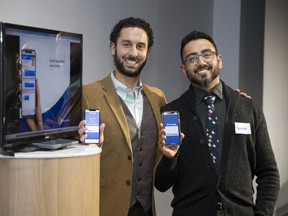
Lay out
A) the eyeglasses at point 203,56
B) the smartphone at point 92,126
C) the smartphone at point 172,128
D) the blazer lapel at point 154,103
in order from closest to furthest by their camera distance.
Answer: the smartphone at point 92,126, the smartphone at point 172,128, the eyeglasses at point 203,56, the blazer lapel at point 154,103

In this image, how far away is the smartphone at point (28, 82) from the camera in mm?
1420

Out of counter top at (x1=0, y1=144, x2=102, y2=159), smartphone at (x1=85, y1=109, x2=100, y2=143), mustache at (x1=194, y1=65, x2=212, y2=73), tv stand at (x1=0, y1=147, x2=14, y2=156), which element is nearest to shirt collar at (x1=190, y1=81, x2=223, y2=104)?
mustache at (x1=194, y1=65, x2=212, y2=73)

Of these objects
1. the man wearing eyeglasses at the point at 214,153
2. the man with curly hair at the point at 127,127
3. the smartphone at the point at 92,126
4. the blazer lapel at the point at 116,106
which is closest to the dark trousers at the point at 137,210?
the man with curly hair at the point at 127,127

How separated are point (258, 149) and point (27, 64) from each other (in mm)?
1244

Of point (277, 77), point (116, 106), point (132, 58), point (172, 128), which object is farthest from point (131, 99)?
point (277, 77)

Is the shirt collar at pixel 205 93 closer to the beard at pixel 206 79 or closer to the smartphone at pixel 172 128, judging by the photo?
the beard at pixel 206 79

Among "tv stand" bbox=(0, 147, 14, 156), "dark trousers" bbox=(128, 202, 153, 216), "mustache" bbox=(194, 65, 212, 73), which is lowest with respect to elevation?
"dark trousers" bbox=(128, 202, 153, 216)

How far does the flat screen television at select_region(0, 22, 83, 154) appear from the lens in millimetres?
1359

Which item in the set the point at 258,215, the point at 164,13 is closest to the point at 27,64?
the point at 258,215

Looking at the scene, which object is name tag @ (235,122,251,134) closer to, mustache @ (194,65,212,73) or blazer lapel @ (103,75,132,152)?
mustache @ (194,65,212,73)

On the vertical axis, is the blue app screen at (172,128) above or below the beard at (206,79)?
below

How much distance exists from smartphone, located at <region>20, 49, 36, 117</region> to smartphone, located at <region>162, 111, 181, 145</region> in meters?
0.65

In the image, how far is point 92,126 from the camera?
1.71 m

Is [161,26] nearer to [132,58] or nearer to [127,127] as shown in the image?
[132,58]
